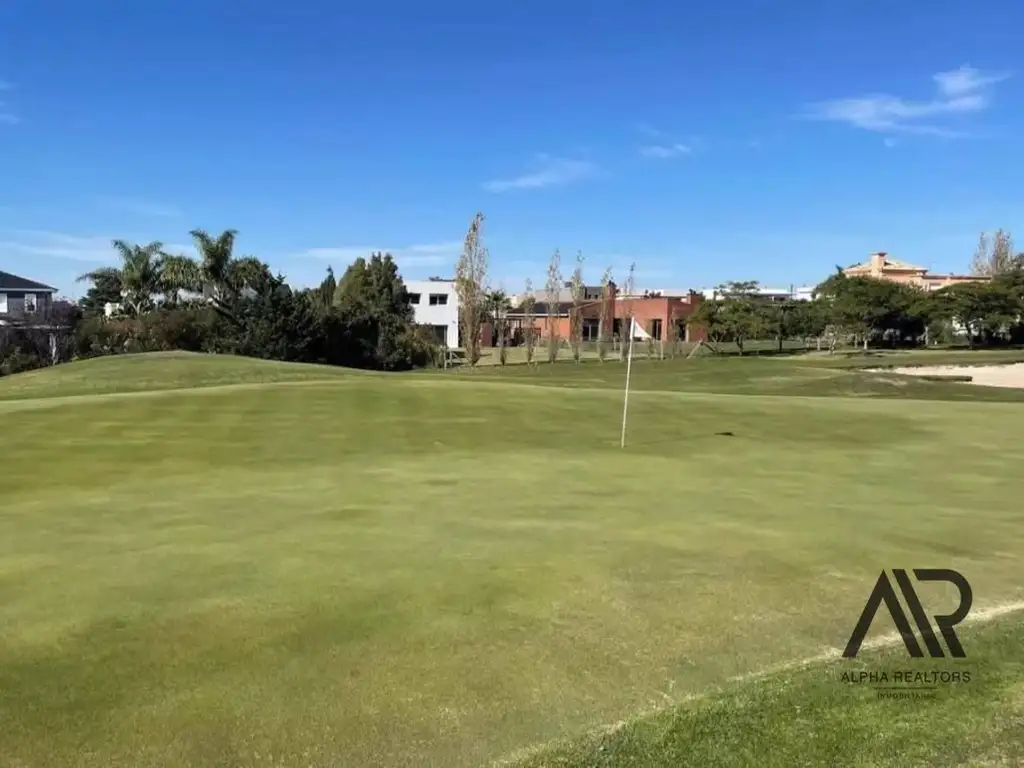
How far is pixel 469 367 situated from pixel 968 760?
59120mm

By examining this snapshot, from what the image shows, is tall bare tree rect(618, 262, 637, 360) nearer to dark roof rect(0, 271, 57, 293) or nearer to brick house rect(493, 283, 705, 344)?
brick house rect(493, 283, 705, 344)

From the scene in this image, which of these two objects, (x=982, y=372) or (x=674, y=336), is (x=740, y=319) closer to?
(x=674, y=336)

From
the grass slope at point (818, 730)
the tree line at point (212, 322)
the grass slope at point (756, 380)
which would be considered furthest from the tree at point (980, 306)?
the grass slope at point (818, 730)

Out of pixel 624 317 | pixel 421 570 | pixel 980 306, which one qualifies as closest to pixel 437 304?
pixel 624 317

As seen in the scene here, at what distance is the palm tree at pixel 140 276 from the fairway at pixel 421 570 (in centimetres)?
4584

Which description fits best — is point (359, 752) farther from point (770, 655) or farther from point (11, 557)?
point (11, 557)

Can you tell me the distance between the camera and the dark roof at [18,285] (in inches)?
3285

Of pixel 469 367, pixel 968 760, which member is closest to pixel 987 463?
pixel 968 760

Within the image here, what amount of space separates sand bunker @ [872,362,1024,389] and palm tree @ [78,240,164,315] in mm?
45766

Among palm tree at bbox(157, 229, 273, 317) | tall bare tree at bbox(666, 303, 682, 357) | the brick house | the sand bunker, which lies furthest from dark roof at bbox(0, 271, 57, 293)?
the sand bunker

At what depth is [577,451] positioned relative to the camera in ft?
51.2

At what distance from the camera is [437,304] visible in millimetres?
98250

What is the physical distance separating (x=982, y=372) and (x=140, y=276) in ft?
169

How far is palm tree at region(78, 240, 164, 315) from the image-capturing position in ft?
197
